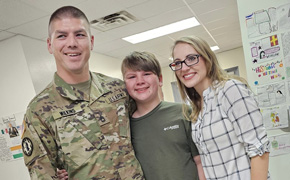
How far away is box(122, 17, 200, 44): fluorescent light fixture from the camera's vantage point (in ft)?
14.7

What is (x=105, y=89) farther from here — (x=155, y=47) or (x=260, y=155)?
(x=155, y=47)

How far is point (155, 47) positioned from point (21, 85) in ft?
10.3

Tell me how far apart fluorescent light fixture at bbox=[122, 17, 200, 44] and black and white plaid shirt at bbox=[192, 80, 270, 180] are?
3.37 meters

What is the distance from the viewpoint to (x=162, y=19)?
4059mm

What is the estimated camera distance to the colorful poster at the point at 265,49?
2.19 metres

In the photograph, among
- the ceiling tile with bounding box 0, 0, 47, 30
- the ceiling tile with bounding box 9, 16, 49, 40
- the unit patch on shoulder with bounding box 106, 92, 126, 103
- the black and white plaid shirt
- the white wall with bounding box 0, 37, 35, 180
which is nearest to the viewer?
the black and white plaid shirt

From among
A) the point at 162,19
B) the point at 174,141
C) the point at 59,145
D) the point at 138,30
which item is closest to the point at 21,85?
the point at 138,30

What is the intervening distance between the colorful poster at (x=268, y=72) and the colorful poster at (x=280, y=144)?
1.63 feet

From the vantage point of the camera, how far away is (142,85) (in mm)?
1501

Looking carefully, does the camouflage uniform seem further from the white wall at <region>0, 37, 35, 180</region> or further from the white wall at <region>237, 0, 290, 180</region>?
the white wall at <region>0, 37, 35, 180</region>

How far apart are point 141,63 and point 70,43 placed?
1.40ft

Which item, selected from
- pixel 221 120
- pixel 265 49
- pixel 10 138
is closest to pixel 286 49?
pixel 265 49

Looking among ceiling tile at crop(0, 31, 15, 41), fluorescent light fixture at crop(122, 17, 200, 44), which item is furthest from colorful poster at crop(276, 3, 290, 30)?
ceiling tile at crop(0, 31, 15, 41)

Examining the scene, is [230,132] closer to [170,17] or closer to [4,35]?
[170,17]
